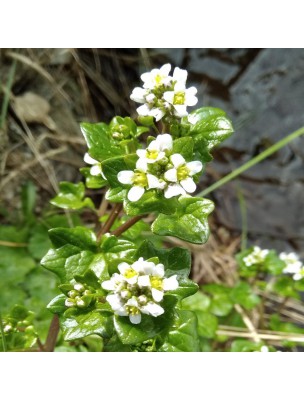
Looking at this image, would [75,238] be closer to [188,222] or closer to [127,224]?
[127,224]

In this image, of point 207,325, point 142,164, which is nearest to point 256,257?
point 207,325

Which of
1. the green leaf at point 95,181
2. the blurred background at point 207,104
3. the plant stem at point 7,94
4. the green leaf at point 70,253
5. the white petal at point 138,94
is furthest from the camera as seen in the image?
the blurred background at point 207,104

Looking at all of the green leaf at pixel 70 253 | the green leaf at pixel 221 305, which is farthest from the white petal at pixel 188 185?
the green leaf at pixel 221 305

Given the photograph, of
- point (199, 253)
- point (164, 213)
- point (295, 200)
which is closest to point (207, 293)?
point (199, 253)

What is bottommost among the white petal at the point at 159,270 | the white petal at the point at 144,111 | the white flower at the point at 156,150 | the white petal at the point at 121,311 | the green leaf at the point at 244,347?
the green leaf at the point at 244,347

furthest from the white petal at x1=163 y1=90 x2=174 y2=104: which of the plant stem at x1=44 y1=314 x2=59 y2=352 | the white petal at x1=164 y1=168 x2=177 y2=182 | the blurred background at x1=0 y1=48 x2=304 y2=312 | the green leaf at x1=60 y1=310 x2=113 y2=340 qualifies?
the blurred background at x1=0 y1=48 x2=304 y2=312

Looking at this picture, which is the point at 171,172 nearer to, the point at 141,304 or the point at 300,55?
the point at 141,304

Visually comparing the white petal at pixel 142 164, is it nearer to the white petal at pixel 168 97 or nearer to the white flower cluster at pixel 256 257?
the white petal at pixel 168 97
